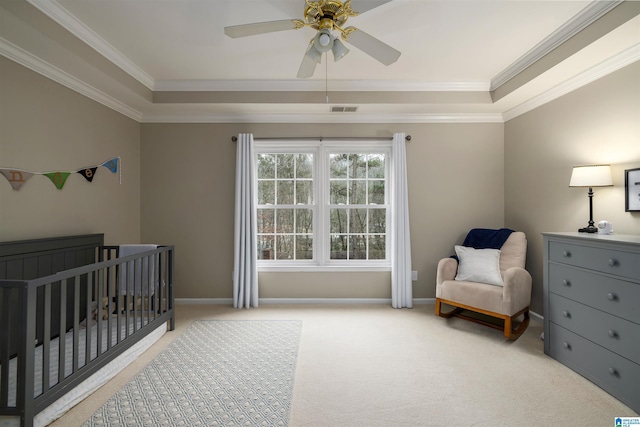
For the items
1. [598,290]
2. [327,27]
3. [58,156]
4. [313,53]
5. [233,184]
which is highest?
[327,27]

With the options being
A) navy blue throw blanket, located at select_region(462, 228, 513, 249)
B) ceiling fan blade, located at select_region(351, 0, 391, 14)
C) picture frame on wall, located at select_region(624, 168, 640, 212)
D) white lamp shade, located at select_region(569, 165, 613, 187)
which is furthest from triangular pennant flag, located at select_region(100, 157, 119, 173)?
picture frame on wall, located at select_region(624, 168, 640, 212)

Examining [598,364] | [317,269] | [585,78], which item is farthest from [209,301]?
[585,78]

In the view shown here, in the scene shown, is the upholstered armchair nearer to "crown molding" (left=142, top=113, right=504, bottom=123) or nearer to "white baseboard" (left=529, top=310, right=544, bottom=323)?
"white baseboard" (left=529, top=310, right=544, bottom=323)

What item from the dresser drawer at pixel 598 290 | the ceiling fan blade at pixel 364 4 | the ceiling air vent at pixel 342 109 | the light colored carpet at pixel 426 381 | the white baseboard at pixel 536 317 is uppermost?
the ceiling air vent at pixel 342 109

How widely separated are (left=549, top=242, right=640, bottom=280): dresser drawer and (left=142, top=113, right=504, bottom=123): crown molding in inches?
73.9

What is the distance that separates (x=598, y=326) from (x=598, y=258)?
446 mm

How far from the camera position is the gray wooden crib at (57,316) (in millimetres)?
1513

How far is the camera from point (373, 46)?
1918 millimetres

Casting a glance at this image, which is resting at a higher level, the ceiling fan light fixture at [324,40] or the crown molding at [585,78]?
the crown molding at [585,78]

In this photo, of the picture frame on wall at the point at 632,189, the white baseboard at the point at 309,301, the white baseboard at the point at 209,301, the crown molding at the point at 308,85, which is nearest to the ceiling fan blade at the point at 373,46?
the crown molding at the point at 308,85

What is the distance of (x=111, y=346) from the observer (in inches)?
84.4

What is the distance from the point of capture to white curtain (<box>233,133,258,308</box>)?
363 cm

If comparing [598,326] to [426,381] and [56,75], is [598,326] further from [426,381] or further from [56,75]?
[56,75]

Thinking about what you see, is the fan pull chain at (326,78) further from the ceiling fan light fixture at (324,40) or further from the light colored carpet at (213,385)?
the light colored carpet at (213,385)
